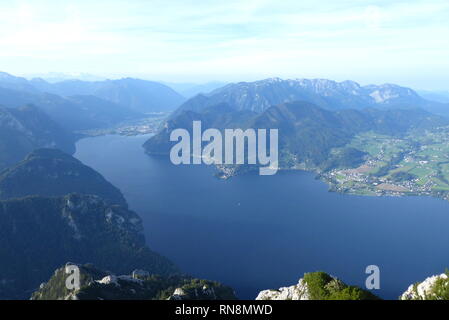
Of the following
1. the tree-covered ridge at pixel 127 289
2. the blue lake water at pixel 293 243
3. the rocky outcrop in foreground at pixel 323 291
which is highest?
the rocky outcrop in foreground at pixel 323 291

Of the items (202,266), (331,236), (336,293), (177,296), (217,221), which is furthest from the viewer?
(217,221)

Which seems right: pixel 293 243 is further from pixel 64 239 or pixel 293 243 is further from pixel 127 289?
pixel 64 239

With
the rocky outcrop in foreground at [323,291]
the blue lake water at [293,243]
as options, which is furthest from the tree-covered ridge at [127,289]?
the blue lake water at [293,243]

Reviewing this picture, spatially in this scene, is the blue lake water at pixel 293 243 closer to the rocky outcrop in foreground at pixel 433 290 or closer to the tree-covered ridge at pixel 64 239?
the tree-covered ridge at pixel 64 239

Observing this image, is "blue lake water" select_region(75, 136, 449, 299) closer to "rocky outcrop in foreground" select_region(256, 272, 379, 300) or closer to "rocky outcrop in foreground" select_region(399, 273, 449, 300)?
"rocky outcrop in foreground" select_region(256, 272, 379, 300)
